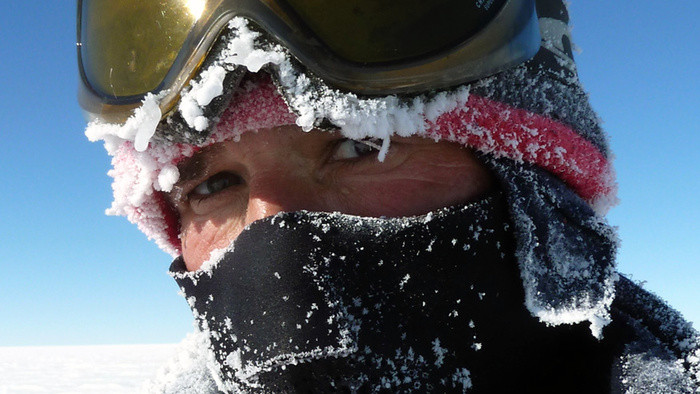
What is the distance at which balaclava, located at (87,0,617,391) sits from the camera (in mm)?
1213

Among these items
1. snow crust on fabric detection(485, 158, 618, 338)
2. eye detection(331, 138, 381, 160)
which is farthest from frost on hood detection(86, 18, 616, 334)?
eye detection(331, 138, 381, 160)

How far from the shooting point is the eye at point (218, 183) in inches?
62.1

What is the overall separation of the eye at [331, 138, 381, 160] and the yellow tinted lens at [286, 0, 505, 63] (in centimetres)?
22

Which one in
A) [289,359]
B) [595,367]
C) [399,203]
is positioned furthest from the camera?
[595,367]

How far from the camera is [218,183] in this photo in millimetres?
1610

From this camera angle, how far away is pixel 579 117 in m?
1.58

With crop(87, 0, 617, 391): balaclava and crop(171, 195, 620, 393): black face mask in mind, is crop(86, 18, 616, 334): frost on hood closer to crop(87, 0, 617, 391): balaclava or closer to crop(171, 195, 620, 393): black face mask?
crop(87, 0, 617, 391): balaclava

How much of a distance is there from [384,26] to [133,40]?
0.70m

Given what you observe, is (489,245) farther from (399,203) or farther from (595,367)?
(595,367)

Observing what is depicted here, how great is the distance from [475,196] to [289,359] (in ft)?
1.91

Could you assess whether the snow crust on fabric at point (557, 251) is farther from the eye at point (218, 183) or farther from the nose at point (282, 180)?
the eye at point (218, 183)

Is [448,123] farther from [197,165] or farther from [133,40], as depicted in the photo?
[133,40]

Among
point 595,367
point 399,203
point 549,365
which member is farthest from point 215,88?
point 595,367

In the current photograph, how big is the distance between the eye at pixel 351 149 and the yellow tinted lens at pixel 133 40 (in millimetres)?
464
